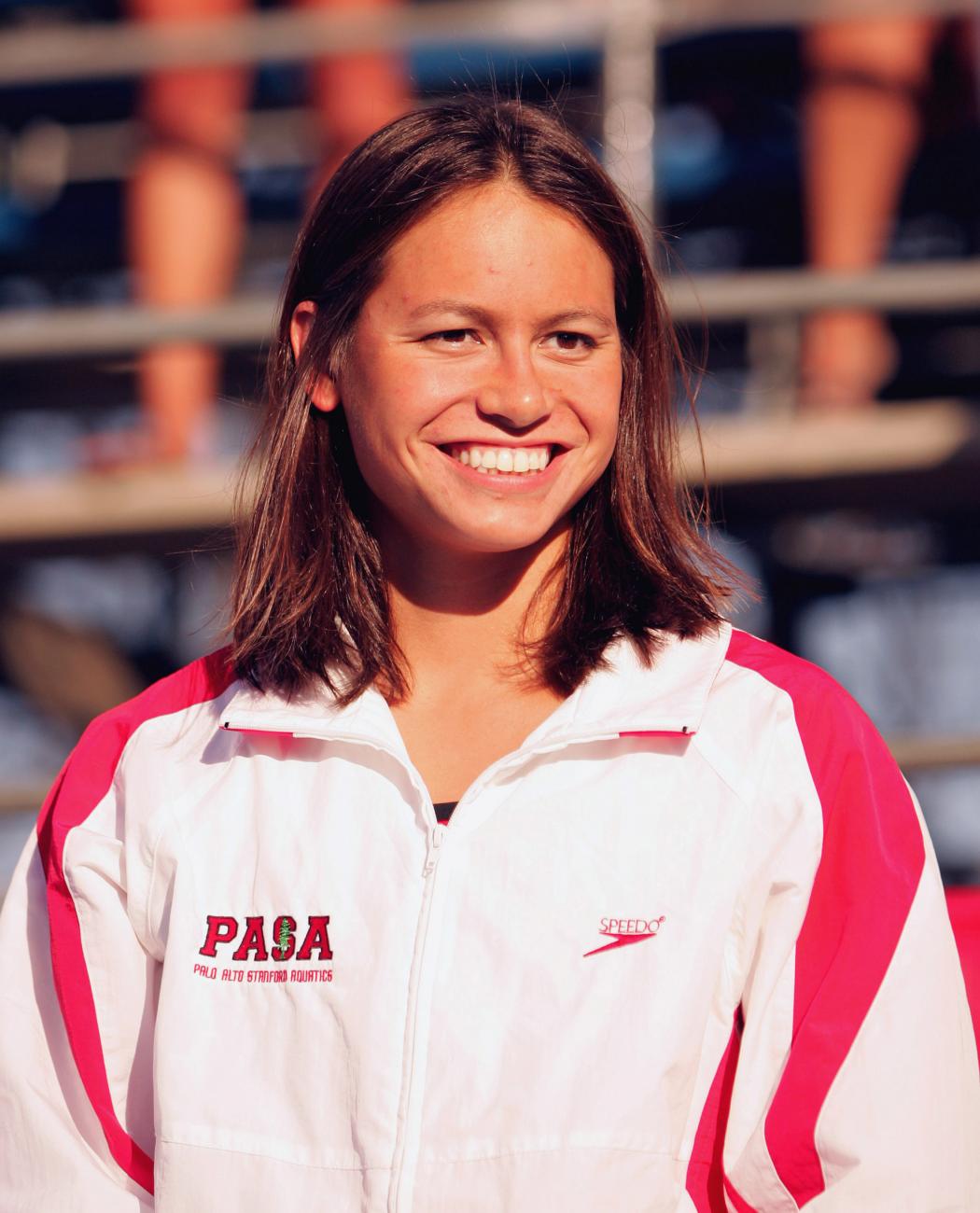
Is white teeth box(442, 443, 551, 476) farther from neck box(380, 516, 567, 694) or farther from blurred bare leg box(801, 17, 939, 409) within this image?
blurred bare leg box(801, 17, 939, 409)

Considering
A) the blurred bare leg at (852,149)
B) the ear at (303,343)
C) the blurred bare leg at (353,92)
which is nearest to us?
the ear at (303,343)

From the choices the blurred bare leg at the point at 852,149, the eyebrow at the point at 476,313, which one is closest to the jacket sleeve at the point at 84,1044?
the eyebrow at the point at 476,313

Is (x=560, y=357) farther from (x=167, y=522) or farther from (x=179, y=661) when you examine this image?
(x=179, y=661)

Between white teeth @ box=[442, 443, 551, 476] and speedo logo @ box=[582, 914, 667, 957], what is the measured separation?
44cm

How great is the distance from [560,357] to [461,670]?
330mm

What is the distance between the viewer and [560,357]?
5.20ft

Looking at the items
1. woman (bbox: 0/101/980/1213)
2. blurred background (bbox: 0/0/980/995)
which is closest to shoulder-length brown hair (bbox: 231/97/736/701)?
woman (bbox: 0/101/980/1213)

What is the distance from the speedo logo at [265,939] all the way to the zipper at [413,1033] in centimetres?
9

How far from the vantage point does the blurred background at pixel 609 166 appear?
9.53 ft

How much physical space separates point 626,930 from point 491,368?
539 millimetres

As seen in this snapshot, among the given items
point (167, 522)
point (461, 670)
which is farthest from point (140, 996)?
point (167, 522)

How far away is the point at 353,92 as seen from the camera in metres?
3.09

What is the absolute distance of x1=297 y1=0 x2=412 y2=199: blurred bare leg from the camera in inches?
119

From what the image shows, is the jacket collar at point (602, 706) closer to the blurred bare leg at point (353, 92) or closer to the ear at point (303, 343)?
the ear at point (303, 343)
